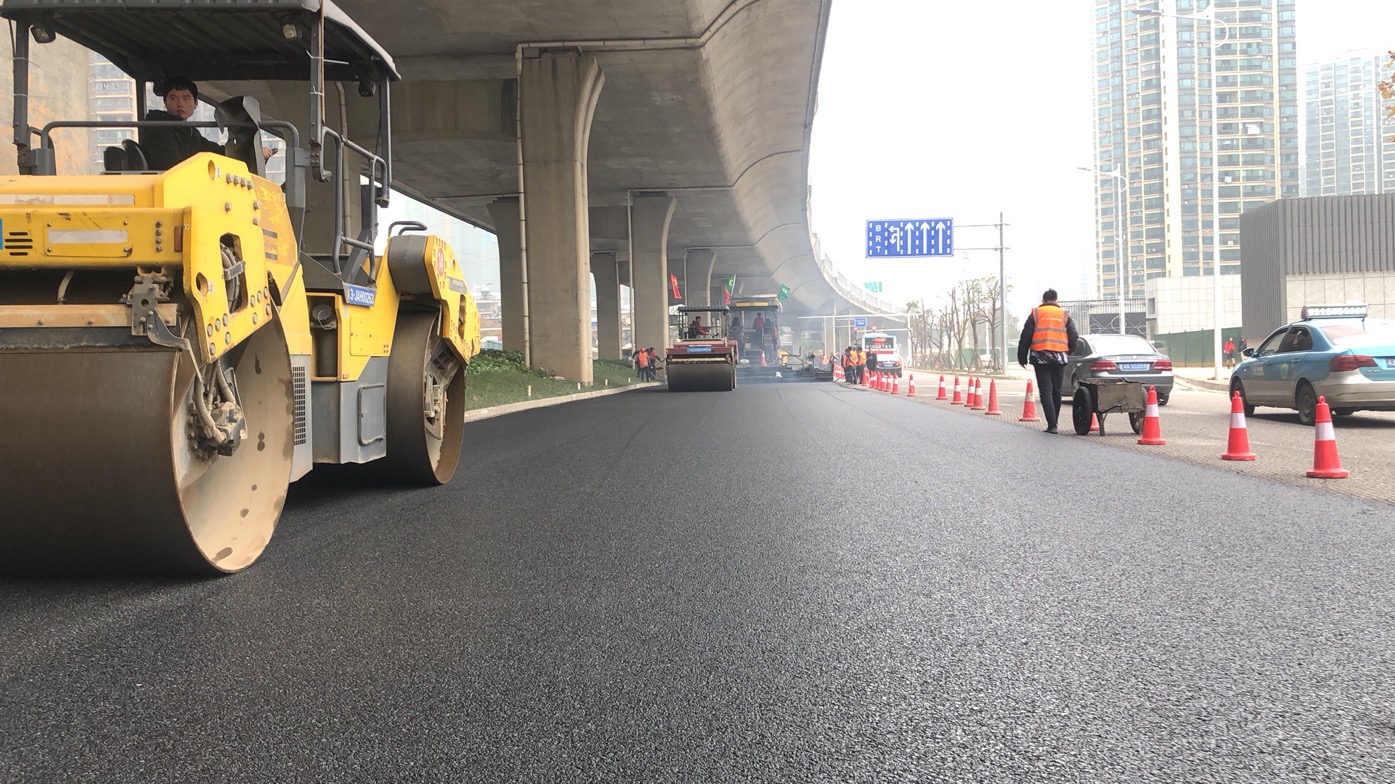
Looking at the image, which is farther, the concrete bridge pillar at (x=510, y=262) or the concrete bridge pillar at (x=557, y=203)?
the concrete bridge pillar at (x=510, y=262)

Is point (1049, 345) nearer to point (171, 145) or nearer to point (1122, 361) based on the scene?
point (1122, 361)

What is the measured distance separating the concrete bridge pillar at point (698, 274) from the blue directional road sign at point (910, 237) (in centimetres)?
2070

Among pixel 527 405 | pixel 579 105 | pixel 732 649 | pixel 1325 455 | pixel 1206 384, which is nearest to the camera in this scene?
pixel 732 649

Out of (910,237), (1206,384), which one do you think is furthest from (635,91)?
(910,237)

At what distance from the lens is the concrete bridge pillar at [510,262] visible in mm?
48531

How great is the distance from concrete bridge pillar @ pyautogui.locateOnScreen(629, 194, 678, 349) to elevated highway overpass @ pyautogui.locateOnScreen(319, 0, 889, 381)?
46.1 inches

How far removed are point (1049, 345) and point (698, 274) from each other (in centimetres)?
5520

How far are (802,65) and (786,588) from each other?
2669 cm

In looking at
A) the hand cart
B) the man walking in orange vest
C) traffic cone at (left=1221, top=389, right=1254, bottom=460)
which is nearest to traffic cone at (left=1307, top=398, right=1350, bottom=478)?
traffic cone at (left=1221, top=389, right=1254, bottom=460)

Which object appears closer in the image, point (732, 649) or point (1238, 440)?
→ point (732, 649)

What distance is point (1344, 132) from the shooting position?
109 metres

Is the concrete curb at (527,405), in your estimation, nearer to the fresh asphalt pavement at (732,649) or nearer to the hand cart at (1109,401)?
the hand cart at (1109,401)

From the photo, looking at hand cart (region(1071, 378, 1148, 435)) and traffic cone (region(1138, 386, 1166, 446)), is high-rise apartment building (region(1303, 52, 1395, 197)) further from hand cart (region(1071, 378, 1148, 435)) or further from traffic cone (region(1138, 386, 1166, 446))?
traffic cone (region(1138, 386, 1166, 446))

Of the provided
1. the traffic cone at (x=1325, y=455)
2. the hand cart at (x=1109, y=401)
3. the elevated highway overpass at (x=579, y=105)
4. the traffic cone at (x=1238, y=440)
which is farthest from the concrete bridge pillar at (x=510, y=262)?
the traffic cone at (x=1325, y=455)
